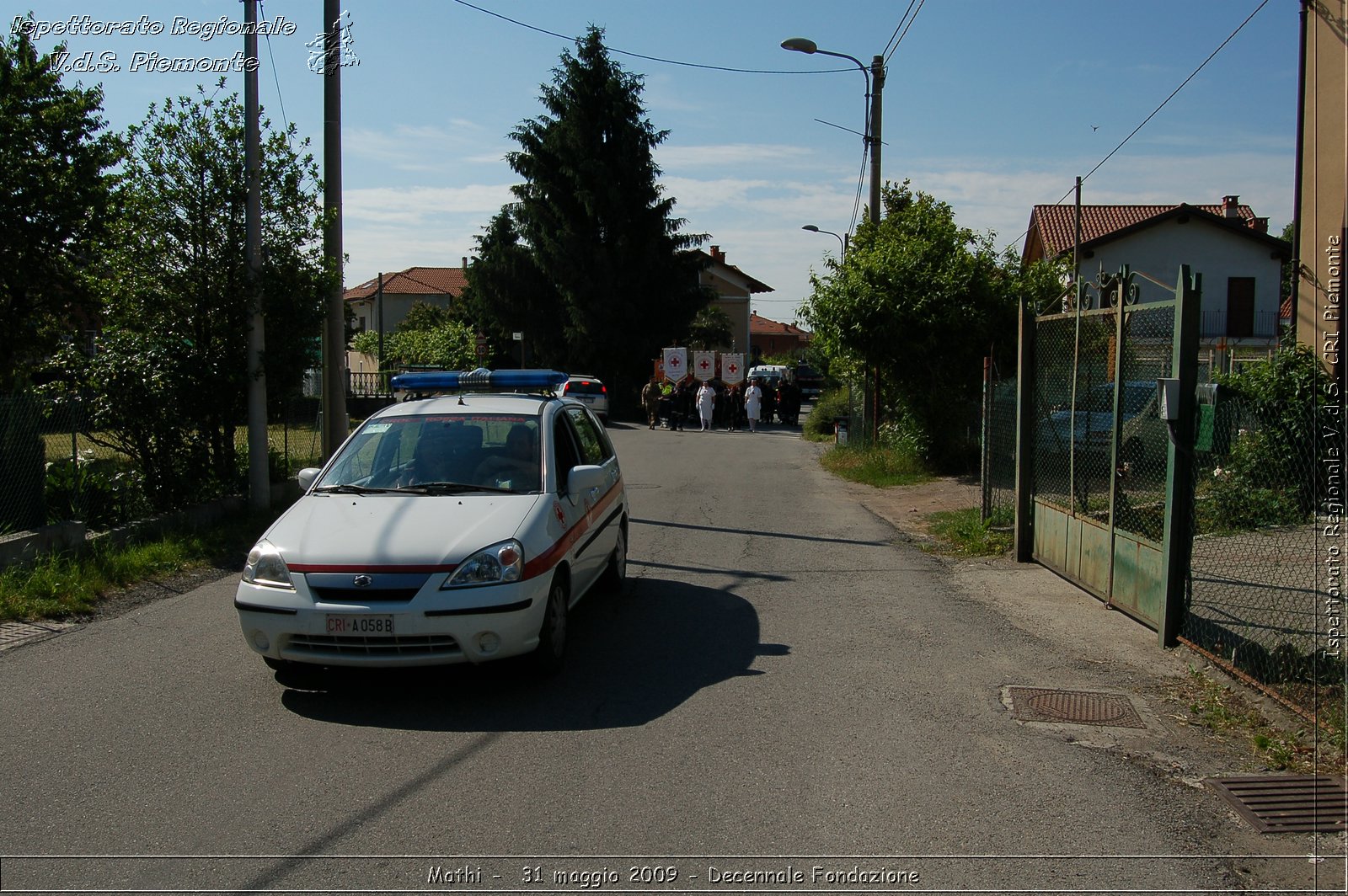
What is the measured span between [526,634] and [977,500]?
394 inches

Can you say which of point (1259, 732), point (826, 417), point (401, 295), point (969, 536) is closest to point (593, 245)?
point (826, 417)

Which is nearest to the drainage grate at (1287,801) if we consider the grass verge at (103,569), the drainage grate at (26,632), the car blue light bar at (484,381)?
the car blue light bar at (484,381)

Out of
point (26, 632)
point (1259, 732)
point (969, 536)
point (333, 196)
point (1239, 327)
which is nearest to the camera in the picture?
point (1259, 732)

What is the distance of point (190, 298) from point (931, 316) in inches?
444

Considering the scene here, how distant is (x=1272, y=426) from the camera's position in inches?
237

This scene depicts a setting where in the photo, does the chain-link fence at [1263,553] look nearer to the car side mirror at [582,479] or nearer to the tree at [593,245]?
the car side mirror at [582,479]

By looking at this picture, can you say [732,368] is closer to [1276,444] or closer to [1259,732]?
[1276,444]

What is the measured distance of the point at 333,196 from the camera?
12.9m

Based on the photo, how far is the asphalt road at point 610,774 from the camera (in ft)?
12.7

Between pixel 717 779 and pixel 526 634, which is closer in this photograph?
pixel 717 779

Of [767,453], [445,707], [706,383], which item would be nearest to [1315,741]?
[445,707]

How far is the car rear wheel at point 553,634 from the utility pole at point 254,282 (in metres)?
6.92

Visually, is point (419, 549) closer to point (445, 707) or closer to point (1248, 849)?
point (445, 707)

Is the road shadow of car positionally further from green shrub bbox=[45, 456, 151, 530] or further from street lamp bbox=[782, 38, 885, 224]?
street lamp bbox=[782, 38, 885, 224]
